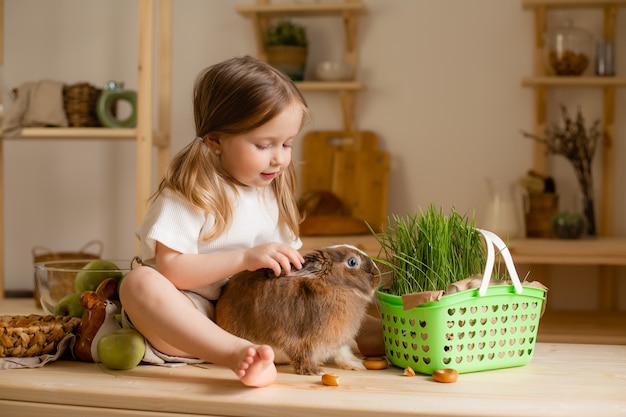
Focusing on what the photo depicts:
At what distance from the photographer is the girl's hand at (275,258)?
1264mm

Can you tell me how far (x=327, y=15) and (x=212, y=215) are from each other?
1.62m

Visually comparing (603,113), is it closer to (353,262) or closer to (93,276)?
(353,262)

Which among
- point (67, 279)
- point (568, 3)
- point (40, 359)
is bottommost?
point (40, 359)

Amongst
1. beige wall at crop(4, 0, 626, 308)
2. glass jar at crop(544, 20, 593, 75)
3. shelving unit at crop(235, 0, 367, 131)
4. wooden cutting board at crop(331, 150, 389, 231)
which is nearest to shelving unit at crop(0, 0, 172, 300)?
beige wall at crop(4, 0, 626, 308)

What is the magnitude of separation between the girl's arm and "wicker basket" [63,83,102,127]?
1.42 metres

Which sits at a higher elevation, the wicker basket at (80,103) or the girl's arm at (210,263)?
the wicker basket at (80,103)

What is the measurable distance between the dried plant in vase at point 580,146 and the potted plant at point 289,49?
815mm

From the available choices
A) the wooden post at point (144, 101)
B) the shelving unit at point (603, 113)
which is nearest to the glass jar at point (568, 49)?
the shelving unit at point (603, 113)

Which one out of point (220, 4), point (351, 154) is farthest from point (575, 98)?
point (220, 4)

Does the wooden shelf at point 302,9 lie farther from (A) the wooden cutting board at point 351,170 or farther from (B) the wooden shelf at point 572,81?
(B) the wooden shelf at point 572,81

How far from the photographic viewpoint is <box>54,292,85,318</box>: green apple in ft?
4.92

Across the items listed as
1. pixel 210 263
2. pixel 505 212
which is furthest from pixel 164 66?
pixel 210 263

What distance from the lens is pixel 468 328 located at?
1232 millimetres

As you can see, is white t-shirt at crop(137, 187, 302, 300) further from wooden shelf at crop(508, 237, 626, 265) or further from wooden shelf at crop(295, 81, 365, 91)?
wooden shelf at crop(295, 81, 365, 91)
